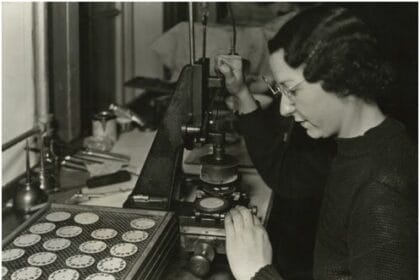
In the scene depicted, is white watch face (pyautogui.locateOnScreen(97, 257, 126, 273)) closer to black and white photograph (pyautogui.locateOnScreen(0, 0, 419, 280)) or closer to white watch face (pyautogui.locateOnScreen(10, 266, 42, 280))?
black and white photograph (pyautogui.locateOnScreen(0, 0, 419, 280))

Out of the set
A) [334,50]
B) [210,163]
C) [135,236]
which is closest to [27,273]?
[135,236]

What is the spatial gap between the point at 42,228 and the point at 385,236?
3.05ft

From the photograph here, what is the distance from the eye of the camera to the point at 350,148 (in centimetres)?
153

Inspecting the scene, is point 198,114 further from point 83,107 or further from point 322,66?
point 83,107

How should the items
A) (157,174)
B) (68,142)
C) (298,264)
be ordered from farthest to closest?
(68,142), (298,264), (157,174)

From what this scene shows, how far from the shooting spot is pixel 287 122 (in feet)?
9.00

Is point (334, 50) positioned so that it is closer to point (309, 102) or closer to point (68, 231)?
point (309, 102)

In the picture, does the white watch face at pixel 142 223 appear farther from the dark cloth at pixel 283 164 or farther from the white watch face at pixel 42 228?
the dark cloth at pixel 283 164

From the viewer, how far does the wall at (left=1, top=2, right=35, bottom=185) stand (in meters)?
2.05

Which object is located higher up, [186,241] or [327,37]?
[327,37]

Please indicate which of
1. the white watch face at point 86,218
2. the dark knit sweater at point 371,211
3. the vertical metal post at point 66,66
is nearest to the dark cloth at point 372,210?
the dark knit sweater at point 371,211

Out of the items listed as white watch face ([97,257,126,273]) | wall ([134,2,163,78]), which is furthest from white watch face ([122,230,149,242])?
wall ([134,2,163,78])

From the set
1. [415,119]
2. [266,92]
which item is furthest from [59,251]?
[415,119]

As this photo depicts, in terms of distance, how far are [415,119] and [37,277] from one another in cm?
356
